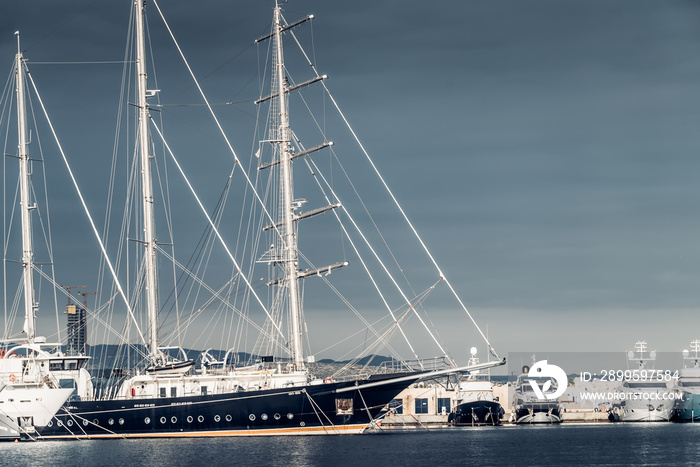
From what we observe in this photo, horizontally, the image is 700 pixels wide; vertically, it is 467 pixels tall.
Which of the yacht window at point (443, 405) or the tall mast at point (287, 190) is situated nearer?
the tall mast at point (287, 190)

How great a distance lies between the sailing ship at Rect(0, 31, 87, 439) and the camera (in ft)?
272

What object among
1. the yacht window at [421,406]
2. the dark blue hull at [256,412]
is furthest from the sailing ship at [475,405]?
the dark blue hull at [256,412]

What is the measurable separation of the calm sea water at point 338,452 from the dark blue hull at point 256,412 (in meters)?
1.15

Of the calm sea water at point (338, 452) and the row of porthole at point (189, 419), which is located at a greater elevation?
the row of porthole at point (189, 419)

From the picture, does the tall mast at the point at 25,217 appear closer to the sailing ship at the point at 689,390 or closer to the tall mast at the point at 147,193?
the tall mast at the point at 147,193

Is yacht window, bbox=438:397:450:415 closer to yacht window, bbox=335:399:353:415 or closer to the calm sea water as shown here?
the calm sea water

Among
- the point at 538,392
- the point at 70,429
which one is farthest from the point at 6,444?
the point at 538,392

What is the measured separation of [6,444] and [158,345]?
15854mm

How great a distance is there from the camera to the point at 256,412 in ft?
253

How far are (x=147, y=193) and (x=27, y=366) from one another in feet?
57.3

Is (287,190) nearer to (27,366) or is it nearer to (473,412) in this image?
(27,366)

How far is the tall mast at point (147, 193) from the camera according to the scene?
84.6 m

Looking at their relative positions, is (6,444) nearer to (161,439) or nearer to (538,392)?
(161,439)

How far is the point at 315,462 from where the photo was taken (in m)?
62.9
